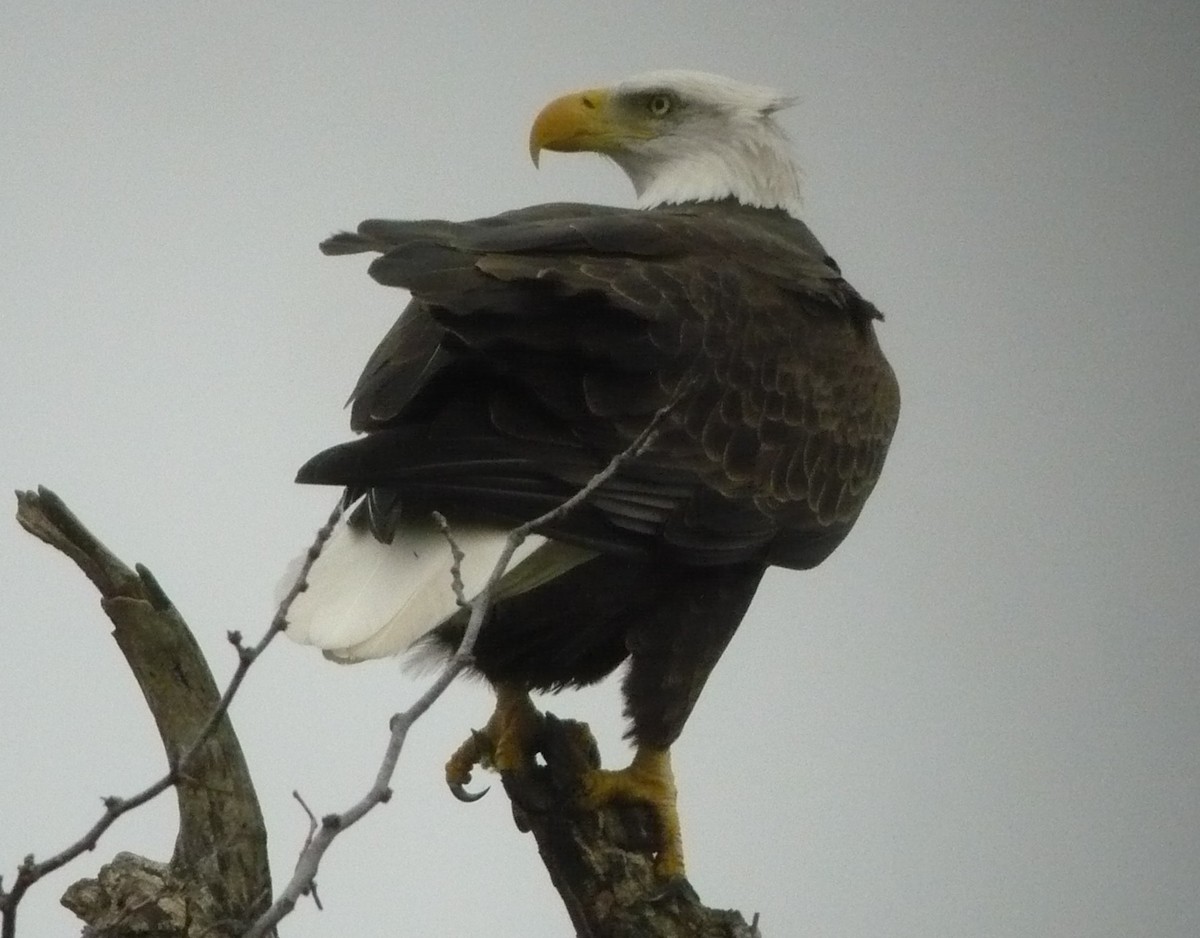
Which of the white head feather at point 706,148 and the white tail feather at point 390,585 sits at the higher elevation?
the white head feather at point 706,148

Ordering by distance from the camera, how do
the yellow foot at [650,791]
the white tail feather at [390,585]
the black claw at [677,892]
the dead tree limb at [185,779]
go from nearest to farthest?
the dead tree limb at [185,779]
the white tail feather at [390,585]
the black claw at [677,892]
the yellow foot at [650,791]

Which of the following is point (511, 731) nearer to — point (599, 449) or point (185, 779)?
point (599, 449)

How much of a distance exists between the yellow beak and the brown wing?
→ 3.04ft

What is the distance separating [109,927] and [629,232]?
2.10 m

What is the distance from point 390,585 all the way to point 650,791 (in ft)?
3.59

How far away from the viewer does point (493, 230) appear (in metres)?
4.36

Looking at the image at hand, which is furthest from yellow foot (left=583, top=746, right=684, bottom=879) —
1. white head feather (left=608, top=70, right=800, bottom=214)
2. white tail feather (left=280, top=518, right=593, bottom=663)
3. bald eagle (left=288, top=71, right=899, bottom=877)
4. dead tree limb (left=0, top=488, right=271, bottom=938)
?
white head feather (left=608, top=70, right=800, bottom=214)

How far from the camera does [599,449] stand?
13.5 feet

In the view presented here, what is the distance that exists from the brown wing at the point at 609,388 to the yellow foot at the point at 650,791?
2.04 ft

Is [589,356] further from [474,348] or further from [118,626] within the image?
[118,626]

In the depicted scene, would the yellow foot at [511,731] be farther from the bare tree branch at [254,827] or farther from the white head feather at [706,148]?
the white head feather at [706,148]

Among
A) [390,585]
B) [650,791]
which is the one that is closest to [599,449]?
[390,585]

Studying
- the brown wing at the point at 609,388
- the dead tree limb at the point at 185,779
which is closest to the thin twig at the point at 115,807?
the dead tree limb at the point at 185,779

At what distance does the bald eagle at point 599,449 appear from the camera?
4016 millimetres
